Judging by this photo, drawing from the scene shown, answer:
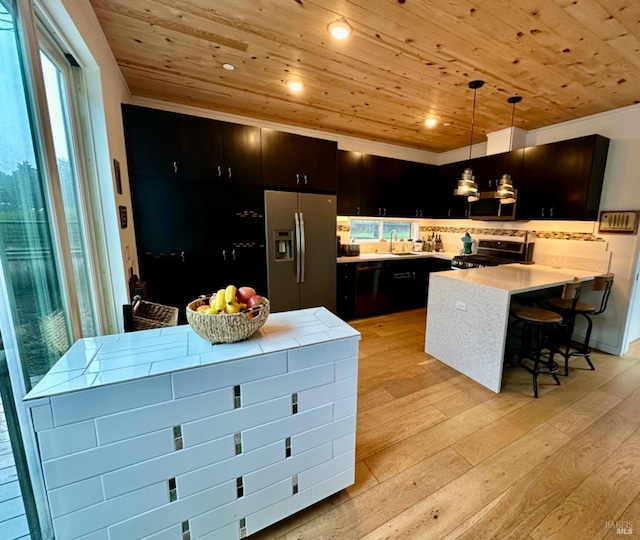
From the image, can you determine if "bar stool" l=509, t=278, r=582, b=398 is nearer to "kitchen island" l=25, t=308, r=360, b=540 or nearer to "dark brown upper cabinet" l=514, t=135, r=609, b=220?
"dark brown upper cabinet" l=514, t=135, r=609, b=220

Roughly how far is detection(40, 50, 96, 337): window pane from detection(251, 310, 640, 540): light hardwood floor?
1.59 m

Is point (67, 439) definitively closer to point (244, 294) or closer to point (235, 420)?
point (235, 420)

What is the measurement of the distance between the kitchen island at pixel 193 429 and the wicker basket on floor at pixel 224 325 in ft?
0.14

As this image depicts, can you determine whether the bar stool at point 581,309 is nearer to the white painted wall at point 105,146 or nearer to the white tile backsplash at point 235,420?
the white tile backsplash at point 235,420

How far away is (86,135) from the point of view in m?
1.78

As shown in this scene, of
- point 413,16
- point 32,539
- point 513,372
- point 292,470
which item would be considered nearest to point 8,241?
point 32,539

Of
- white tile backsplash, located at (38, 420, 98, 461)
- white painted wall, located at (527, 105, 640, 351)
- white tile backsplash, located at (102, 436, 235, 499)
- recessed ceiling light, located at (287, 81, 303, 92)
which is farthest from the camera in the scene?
white painted wall, located at (527, 105, 640, 351)

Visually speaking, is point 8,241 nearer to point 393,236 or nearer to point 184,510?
point 184,510

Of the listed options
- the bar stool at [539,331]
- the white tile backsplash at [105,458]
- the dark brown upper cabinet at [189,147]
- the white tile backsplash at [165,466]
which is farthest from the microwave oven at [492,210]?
the white tile backsplash at [105,458]

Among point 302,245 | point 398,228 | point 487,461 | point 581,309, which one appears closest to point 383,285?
point 398,228

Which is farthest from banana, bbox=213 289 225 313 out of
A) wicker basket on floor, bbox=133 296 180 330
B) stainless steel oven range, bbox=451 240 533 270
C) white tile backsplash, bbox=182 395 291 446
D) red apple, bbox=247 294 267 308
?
stainless steel oven range, bbox=451 240 533 270

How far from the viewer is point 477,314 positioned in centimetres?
249

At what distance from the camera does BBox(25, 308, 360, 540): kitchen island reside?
0.88 meters

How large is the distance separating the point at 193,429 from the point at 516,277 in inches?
117
